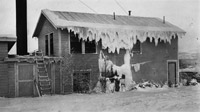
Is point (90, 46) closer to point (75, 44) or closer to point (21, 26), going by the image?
point (75, 44)

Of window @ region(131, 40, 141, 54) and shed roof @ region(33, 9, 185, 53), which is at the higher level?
shed roof @ region(33, 9, 185, 53)

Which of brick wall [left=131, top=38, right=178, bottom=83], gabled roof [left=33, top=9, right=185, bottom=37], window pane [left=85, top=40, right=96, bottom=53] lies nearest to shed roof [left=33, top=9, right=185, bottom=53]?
gabled roof [left=33, top=9, right=185, bottom=37]

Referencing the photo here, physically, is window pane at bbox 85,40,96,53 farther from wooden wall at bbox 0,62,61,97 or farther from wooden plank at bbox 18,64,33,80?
wooden plank at bbox 18,64,33,80

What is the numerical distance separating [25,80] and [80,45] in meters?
4.23

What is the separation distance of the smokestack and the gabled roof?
1.34 meters

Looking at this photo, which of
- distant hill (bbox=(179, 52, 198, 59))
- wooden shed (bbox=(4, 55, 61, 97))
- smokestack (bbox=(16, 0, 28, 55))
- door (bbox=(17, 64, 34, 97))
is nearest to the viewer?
wooden shed (bbox=(4, 55, 61, 97))

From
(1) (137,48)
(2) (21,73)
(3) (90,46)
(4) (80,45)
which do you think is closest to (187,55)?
(1) (137,48)

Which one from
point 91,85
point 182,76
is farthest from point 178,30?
point 91,85

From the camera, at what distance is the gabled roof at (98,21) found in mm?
15648

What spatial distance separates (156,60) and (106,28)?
207 inches

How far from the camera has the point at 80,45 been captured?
52.8ft

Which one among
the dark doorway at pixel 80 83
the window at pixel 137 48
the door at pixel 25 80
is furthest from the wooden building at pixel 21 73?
the window at pixel 137 48

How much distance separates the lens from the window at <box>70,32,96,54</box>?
51.9ft

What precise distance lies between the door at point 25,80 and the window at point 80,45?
9.97 feet
